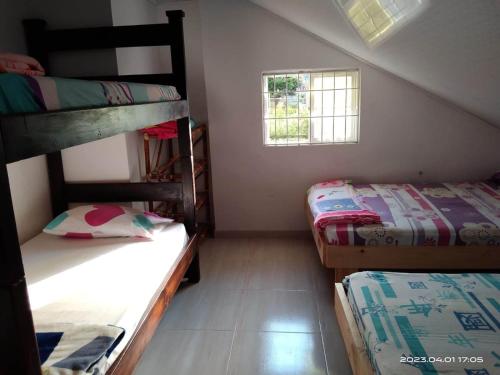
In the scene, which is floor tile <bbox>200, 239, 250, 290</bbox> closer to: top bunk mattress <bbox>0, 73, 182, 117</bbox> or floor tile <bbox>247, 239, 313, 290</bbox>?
floor tile <bbox>247, 239, 313, 290</bbox>

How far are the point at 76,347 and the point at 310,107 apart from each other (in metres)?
2.95

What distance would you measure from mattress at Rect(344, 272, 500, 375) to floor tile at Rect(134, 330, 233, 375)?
77cm

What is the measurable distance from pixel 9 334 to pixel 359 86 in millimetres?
3223

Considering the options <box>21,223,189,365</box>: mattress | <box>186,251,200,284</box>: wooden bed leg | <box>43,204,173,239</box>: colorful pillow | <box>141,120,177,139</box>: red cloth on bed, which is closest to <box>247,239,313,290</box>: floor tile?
<box>186,251,200,284</box>: wooden bed leg

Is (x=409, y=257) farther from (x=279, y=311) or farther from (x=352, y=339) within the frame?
(x=352, y=339)

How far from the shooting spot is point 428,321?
1.40 metres

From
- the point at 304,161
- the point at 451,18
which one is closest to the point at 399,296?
the point at 451,18

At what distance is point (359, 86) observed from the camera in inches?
133

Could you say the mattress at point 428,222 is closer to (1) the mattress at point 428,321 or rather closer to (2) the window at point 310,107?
(1) the mattress at point 428,321

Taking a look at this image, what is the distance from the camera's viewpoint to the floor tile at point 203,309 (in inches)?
89.7

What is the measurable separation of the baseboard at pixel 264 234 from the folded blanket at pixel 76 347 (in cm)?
245

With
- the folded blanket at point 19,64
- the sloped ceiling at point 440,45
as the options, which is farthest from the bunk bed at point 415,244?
the folded blanket at point 19,64

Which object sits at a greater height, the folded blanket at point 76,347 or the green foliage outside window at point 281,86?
the green foliage outside window at point 281,86

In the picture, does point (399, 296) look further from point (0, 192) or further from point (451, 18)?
point (0, 192)
